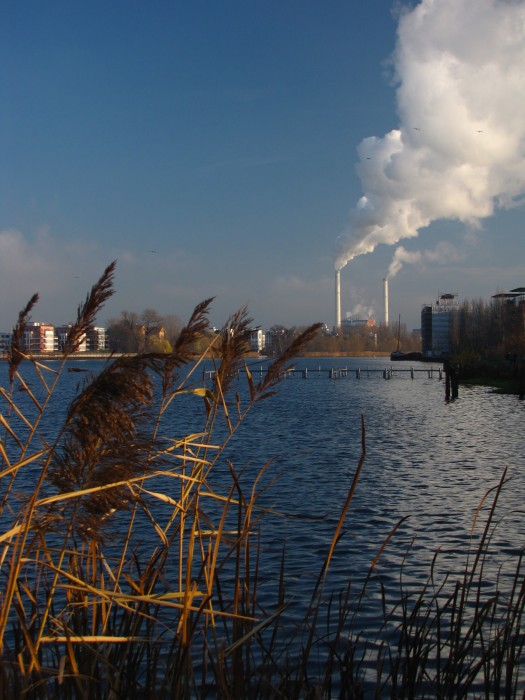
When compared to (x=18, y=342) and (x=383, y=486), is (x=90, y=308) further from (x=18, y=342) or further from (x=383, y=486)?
(x=383, y=486)

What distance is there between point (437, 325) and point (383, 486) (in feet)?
538

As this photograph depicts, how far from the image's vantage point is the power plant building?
175625mm

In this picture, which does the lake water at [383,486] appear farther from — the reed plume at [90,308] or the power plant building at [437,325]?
the power plant building at [437,325]

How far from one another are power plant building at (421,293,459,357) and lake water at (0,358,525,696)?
136797mm

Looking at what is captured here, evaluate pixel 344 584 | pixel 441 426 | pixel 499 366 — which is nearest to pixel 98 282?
pixel 344 584

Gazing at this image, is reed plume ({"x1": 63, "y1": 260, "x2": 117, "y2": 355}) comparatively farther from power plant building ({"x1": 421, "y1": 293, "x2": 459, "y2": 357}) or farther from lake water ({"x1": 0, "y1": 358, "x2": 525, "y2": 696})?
power plant building ({"x1": 421, "y1": 293, "x2": 459, "y2": 357})

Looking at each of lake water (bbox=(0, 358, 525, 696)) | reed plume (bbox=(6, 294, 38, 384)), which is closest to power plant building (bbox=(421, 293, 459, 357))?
lake water (bbox=(0, 358, 525, 696))

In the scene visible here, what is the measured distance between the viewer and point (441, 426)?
33.8 m

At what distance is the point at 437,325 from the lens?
177 m

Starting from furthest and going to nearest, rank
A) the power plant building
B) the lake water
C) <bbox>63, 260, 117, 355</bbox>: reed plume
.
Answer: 1. the power plant building
2. the lake water
3. <bbox>63, 260, 117, 355</bbox>: reed plume

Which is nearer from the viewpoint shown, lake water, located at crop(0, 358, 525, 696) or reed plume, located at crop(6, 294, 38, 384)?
reed plume, located at crop(6, 294, 38, 384)

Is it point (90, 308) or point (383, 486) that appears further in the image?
point (383, 486)

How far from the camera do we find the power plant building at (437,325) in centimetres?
17562

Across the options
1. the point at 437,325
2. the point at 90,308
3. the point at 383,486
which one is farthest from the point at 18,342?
the point at 437,325
